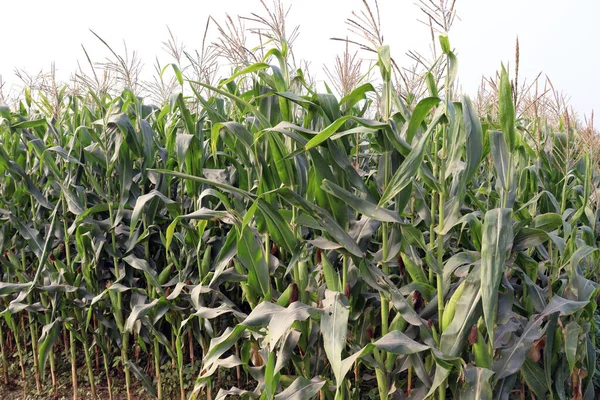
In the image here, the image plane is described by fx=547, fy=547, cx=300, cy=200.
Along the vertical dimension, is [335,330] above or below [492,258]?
below

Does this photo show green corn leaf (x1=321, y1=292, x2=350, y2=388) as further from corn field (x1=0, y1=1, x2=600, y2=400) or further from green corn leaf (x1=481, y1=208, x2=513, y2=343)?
green corn leaf (x1=481, y1=208, x2=513, y2=343)

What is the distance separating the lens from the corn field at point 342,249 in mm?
1975

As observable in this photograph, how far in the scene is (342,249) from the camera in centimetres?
205

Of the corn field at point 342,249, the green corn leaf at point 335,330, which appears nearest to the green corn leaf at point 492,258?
the corn field at point 342,249

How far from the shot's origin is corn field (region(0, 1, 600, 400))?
197 centimetres

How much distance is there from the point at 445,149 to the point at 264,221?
768 mm

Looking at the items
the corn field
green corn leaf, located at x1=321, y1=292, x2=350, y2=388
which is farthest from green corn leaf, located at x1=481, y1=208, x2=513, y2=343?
green corn leaf, located at x1=321, y1=292, x2=350, y2=388

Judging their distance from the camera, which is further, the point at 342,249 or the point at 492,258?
the point at 342,249

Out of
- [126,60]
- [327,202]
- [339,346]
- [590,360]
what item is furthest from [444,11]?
[126,60]

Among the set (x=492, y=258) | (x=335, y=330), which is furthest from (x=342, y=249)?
(x=492, y=258)

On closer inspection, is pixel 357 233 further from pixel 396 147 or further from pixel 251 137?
pixel 251 137

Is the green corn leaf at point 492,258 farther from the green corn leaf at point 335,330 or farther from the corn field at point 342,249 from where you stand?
the green corn leaf at point 335,330

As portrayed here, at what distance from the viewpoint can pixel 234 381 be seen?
10.8ft

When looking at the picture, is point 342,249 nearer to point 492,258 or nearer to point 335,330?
point 335,330
